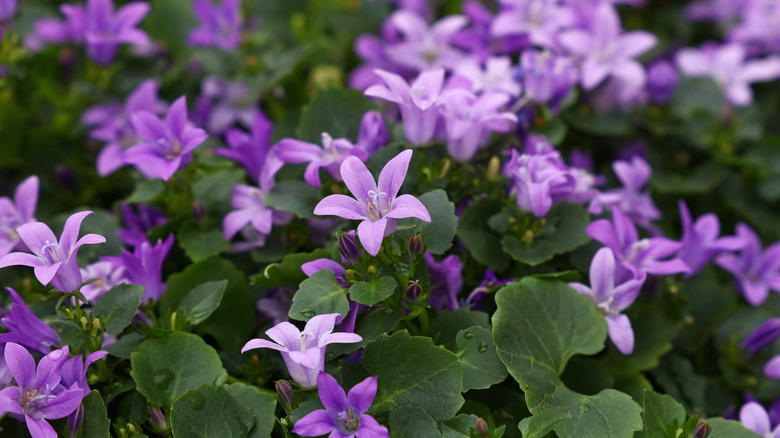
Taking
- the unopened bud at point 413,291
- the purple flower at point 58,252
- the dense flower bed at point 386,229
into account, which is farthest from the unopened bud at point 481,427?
the purple flower at point 58,252

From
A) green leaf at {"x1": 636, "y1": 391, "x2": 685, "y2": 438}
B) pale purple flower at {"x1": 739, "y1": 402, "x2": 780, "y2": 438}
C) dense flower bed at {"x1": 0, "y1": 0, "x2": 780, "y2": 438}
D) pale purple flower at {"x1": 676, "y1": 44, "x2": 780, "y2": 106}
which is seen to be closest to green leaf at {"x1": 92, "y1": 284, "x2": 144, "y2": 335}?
dense flower bed at {"x1": 0, "y1": 0, "x2": 780, "y2": 438}

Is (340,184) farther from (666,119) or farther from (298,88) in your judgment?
(666,119)

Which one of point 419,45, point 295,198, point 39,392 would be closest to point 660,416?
point 295,198

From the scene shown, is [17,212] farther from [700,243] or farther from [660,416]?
[700,243]

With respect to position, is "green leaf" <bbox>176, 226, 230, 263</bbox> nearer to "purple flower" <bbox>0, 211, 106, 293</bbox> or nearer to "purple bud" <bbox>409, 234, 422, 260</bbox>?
"purple flower" <bbox>0, 211, 106, 293</bbox>

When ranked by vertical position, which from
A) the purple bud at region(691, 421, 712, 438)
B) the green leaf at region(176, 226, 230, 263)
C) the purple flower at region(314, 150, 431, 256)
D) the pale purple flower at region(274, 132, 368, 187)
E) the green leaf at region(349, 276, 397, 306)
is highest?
the purple flower at region(314, 150, 431, 256)

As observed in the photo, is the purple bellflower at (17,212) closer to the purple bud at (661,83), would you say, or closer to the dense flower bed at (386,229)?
the dense flower bed at (386,229)
